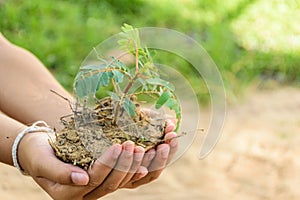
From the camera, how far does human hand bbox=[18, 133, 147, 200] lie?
1.26 m

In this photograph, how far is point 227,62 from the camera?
316 cm

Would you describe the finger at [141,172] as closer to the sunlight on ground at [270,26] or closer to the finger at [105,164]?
the finger at [105,164]

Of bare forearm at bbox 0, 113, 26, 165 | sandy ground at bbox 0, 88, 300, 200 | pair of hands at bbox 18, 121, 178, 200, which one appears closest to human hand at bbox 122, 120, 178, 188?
pair of hands at bbox 18, 121, 178, 200

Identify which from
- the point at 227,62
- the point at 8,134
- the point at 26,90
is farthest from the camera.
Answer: the point at 227,62

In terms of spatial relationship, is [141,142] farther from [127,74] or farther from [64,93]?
[64,93]

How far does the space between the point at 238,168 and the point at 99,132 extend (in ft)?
4.38

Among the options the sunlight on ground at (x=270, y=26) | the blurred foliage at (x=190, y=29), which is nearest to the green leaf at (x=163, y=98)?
the blurred foliage at (x=190, y=29)

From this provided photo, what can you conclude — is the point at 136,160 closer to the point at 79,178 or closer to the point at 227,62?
the point at 79,178

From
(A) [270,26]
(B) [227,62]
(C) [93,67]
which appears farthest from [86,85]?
(A) [270,26]

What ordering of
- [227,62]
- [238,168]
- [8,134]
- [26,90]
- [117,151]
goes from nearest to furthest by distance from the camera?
1. [117,151]
2. [8,134]
3. [26,90]
4. [238,168]
5. [227,62]

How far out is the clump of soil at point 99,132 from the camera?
4.15 ft

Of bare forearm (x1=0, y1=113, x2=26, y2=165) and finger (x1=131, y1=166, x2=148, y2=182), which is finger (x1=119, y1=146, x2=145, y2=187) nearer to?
finger (x1=131, y1=166, x2=148, y2=182)

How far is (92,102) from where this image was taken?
1.33 metres

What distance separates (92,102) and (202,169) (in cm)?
125
